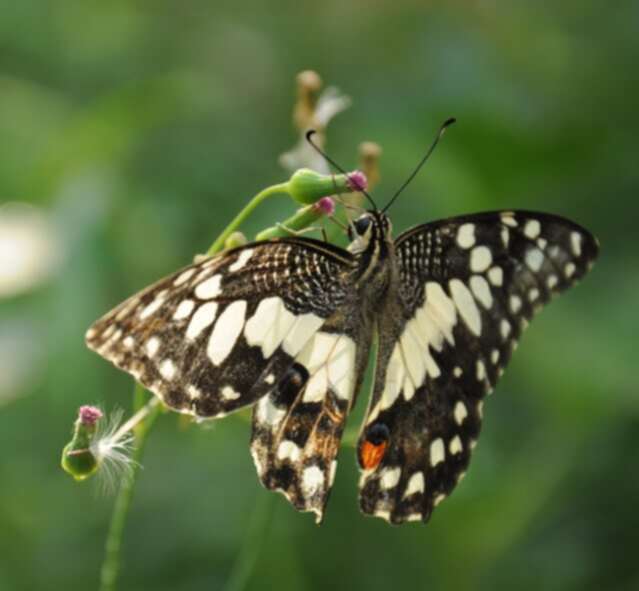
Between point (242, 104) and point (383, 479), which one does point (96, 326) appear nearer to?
point (383, 479)

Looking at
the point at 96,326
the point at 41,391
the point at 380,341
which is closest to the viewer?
the point at 96,326

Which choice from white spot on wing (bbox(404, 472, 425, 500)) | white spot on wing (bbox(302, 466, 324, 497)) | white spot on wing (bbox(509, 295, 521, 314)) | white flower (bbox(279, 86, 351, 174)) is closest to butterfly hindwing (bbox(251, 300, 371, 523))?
white spot on wing (bbox(302, 466, 324, 497))

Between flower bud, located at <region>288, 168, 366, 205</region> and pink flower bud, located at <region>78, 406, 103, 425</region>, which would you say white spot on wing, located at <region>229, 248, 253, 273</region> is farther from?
pink flower bud, located at <region>78, 406, 103, 425</region>

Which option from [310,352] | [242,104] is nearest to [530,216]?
[310,352]

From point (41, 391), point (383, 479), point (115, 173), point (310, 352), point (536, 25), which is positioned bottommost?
point (41, 391)

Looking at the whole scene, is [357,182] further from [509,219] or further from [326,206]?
[509,219]

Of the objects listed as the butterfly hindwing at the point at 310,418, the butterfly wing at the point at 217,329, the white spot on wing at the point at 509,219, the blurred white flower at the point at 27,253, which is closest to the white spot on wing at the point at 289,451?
the butterfly hindwing at the point at 310,418

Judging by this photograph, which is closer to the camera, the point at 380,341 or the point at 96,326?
the point at 96,326

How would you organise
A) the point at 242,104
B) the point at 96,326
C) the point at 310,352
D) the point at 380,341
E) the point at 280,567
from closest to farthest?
1. the point at 96,326
2. the point at 310,352
3. the point at 380,341
4. the point at 280,567
5. the point at 242,104

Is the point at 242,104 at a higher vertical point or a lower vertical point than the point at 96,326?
lower
